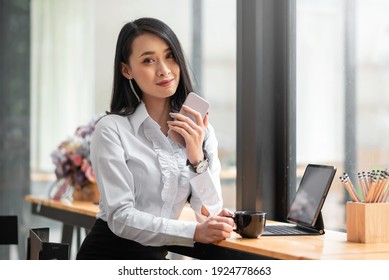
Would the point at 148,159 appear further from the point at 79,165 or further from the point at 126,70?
the point at 79,165

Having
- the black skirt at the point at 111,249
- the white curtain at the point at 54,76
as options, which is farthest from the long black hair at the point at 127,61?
the white curtain at the point at 54,76

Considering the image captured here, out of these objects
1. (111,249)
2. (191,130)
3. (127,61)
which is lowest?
(111,249)

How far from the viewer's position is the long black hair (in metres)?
2.30

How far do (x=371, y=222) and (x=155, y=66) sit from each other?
0.84 m

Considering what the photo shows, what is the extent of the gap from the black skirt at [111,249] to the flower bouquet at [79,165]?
123cm

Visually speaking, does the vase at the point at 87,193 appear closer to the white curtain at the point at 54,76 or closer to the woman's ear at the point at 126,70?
the white curtain at the point at 54,76

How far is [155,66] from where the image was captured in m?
2.30

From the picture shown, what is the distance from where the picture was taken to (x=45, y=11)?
4.61m

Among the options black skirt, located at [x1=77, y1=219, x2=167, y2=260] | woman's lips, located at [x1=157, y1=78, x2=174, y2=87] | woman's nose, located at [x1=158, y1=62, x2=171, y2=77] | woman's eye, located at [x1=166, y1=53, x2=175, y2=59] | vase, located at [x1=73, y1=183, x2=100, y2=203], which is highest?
woman's eye, located at [x1=166, y1=53, x2=175, y2=59]

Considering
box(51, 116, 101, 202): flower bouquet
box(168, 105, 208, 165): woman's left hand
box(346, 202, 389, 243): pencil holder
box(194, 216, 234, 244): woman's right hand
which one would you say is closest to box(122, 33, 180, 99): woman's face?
box(168, 105, 208, 165): woman's left hand

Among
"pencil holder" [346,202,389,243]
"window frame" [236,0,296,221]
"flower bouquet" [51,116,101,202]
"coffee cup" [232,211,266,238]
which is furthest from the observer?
"flower bouquet" [51,116,101,202]

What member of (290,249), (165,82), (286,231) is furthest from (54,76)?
(290,249)

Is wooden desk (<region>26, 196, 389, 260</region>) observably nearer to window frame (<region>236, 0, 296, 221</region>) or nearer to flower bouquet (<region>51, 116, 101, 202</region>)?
window frame (<region>236, 0, 296, 221</region>)
